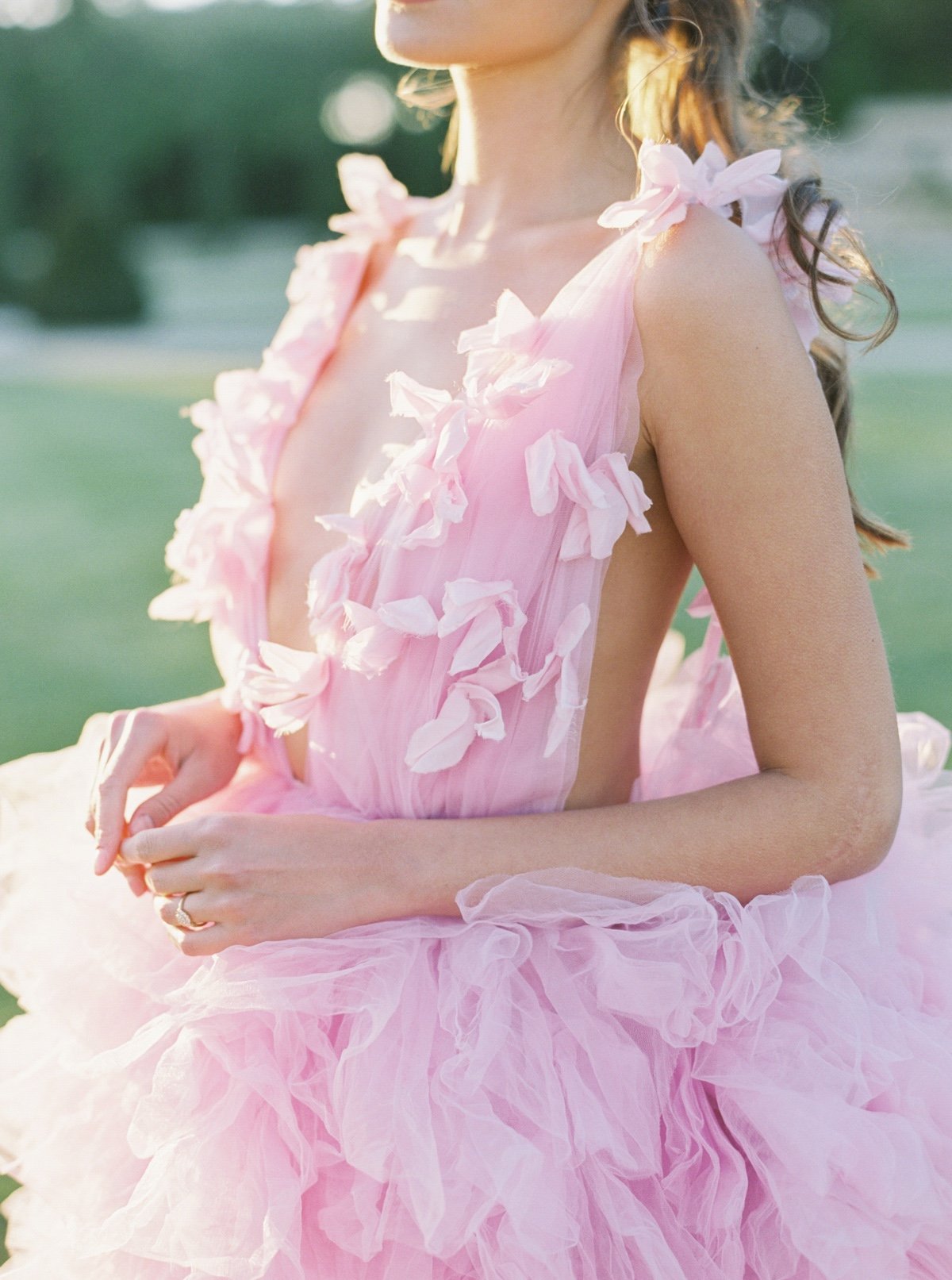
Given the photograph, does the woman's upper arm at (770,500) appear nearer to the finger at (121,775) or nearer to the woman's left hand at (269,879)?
the woman's left hand at (269,879)

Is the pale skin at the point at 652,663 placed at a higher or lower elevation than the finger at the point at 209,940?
higher

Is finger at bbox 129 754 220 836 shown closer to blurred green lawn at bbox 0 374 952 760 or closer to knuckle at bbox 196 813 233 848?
knuckle at bbox 196 813 233 848

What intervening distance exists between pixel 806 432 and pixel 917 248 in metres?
20.8

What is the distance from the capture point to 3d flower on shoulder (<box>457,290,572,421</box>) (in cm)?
140

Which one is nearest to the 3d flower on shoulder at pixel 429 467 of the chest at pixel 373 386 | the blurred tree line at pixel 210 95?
the chest at pixel 373 386

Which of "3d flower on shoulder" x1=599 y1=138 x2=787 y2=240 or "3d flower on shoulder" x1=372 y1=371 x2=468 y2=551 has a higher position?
"3d flower on shoulder" x1=599 y1=138 x2=787 y2=240

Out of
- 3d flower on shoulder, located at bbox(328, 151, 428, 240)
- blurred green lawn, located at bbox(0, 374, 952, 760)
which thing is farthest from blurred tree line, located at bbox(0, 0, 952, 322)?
3d flower on shoulder, located at bbox(328, 151, 428, 240)

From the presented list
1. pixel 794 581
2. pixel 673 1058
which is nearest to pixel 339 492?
pixel 794 581

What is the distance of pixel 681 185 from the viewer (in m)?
1.37

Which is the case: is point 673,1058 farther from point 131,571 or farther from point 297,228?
point 297,228

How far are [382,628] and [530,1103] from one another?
49 cm

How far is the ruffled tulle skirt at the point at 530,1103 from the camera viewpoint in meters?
1.23

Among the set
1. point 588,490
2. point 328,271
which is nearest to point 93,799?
point 588,490

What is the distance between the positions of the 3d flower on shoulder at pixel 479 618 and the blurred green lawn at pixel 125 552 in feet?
2.08
